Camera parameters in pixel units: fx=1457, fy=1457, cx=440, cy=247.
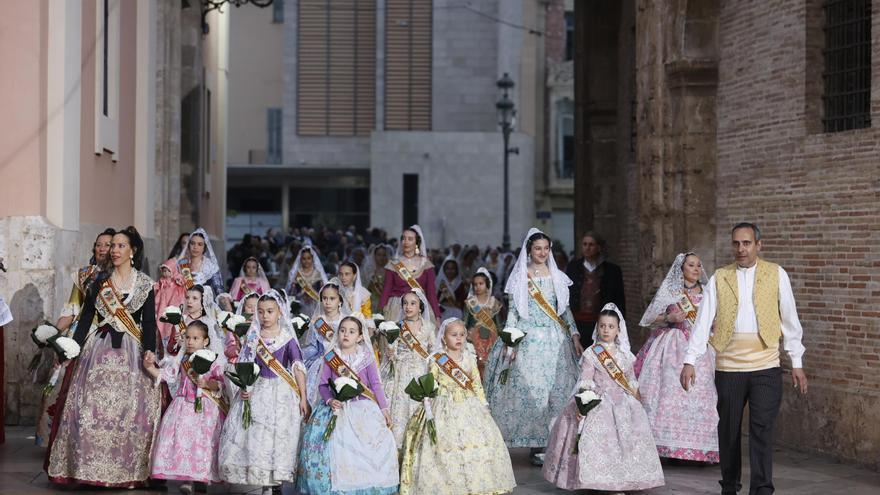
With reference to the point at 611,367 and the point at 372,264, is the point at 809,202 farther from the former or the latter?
the point at 372,264

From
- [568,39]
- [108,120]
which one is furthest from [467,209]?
[108,120]

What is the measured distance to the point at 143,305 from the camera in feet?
36.0

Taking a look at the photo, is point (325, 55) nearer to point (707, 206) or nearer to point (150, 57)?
point (150, 57)

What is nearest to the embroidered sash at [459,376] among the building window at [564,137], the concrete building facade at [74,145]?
the concrete building facade at [74,145]

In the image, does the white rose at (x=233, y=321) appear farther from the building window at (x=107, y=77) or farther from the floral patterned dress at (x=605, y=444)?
the building window at (x=107, y=77)

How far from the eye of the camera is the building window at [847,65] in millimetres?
13312

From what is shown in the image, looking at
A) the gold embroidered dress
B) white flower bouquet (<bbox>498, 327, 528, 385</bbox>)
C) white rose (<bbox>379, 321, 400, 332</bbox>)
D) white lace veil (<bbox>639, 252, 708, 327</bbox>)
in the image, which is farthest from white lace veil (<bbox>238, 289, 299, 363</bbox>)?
white lace veil (<bbox>639, 252, 708, 327</bbox>)

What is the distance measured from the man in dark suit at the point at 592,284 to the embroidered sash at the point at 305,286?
3.61 m

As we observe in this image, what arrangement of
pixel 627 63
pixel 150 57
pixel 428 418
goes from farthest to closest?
pixel 627 63 < pixel 150 57 < pixel 428 418

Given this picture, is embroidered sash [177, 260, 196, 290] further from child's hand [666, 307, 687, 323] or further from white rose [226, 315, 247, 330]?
child's hand [666, 307, 687, 323]

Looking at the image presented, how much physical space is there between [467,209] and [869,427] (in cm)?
3282

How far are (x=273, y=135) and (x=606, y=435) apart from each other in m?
40.4

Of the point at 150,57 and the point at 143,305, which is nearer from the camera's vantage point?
the point at 143,305

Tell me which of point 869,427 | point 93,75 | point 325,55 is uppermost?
point 325,55
